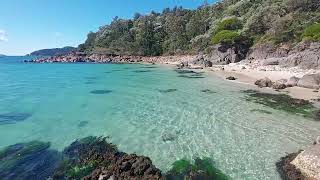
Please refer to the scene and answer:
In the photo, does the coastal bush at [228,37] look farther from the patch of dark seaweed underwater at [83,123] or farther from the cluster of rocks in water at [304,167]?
the cluster of rocks in water at [304,167]

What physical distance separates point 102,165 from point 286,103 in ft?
54.7

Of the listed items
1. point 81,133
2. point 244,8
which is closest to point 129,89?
point 81,133

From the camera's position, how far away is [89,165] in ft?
39.3

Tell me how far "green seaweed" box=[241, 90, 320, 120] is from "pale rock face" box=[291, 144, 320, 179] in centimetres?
848

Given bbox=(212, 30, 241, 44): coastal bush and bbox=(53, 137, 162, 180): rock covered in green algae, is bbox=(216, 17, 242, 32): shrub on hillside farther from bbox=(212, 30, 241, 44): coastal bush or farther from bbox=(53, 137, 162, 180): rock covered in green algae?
bbox=(53, 137, 162, 180): rock covered in green algae

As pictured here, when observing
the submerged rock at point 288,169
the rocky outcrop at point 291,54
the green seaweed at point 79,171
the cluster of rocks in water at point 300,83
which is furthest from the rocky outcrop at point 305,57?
the green seaweed at point 79,171

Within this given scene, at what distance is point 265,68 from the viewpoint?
133 feet

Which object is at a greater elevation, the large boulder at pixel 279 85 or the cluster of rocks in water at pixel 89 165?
the large boulder at pixel 279 85

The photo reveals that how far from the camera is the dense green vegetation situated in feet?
174

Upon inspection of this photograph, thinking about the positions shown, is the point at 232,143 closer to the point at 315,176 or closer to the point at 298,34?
the point at 315,176

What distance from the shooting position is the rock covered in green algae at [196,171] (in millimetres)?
11132

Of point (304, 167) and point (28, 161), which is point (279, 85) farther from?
point (28, 161)

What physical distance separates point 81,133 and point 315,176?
12200 millimetres

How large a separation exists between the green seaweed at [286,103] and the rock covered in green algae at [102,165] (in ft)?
43.0
